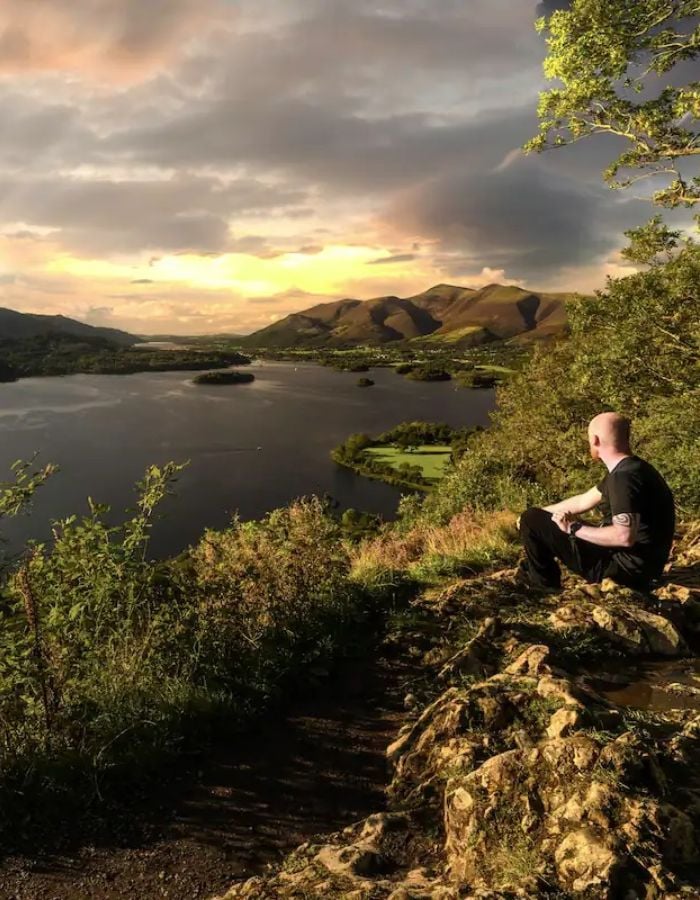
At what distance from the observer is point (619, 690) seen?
466 cm

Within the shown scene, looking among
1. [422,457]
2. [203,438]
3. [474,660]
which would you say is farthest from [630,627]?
[203,438]

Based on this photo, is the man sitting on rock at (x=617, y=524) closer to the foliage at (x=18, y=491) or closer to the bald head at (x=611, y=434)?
the bald head at (x=611, y=434)

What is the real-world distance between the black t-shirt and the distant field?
224 feet

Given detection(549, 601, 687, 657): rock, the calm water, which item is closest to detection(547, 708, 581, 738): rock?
detection(549, 601, 687, 657): rock

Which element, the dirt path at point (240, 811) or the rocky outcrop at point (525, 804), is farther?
the dirt path at point (240, 811)

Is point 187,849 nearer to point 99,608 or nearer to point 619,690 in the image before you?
point 99,608

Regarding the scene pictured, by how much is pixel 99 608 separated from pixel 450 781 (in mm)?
3635

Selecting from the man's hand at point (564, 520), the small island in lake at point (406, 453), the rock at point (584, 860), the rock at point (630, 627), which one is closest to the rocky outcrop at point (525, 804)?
the rock at point (584, 860)

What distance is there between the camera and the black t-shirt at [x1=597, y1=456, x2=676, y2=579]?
4988 millimetres

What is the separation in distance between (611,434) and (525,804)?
3.29 m

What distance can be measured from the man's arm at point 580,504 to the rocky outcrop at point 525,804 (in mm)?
1572

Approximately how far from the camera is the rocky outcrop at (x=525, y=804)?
272cm

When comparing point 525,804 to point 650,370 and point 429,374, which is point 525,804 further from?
point 429,374

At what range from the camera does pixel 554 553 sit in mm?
5930
